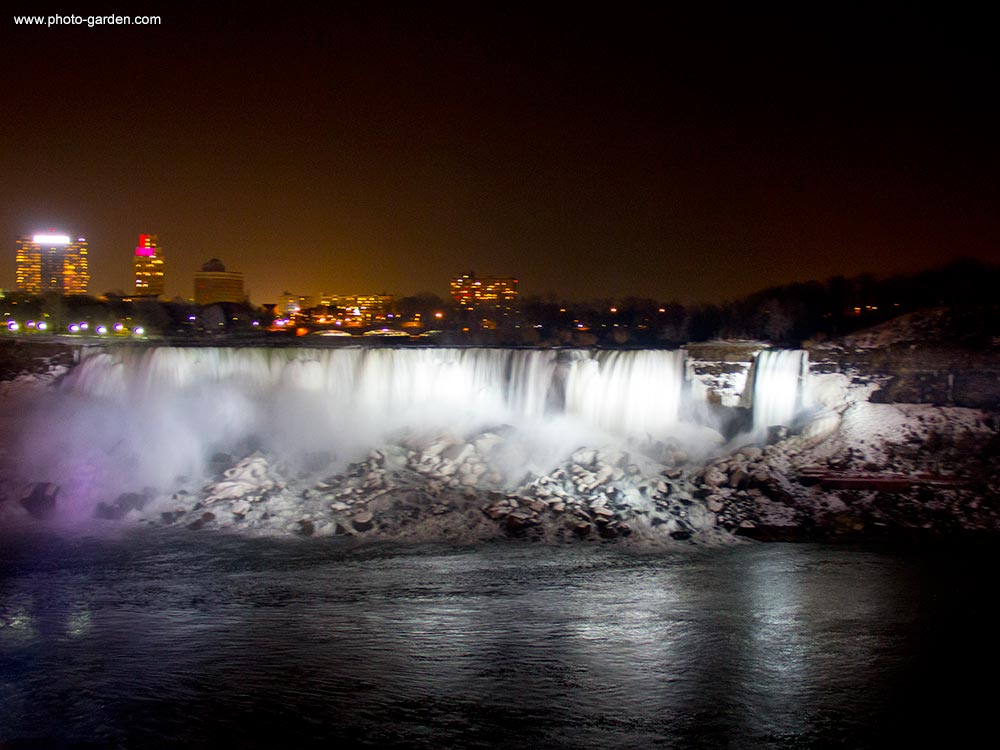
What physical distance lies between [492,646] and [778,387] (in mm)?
14685

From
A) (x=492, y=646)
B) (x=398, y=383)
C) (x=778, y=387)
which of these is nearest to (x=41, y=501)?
(x=398, y=383)

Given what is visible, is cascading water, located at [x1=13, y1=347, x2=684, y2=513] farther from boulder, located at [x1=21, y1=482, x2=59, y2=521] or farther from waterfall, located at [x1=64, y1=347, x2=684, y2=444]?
boulder, located at [x1=21, y1=482, x2=59, y2=521]

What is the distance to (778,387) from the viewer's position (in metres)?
22.9

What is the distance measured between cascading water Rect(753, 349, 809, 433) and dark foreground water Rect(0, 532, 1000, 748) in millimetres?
7566

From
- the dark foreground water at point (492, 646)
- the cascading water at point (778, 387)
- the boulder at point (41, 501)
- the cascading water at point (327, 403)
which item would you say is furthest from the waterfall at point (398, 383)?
the dark foreground water at point (492, 646)

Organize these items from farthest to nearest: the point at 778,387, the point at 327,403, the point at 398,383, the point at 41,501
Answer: the point at 398,383 < the point at 327,403 < the point at 778,387 < the point at 41,501

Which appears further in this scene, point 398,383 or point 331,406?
point 398,383

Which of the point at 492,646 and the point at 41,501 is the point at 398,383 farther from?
the point at 492,646

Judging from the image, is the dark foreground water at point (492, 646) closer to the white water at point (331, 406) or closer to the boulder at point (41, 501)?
the boulder at point (41, 501)

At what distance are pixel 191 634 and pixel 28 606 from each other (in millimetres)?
2856

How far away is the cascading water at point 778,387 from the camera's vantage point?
22.7 metres

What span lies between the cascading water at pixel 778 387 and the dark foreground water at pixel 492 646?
24.8 feet

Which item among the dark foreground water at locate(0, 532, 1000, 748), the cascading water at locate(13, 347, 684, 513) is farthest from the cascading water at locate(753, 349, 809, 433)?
the dark foreground water at locate(0, 532, 1000, 748)

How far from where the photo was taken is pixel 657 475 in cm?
1930
